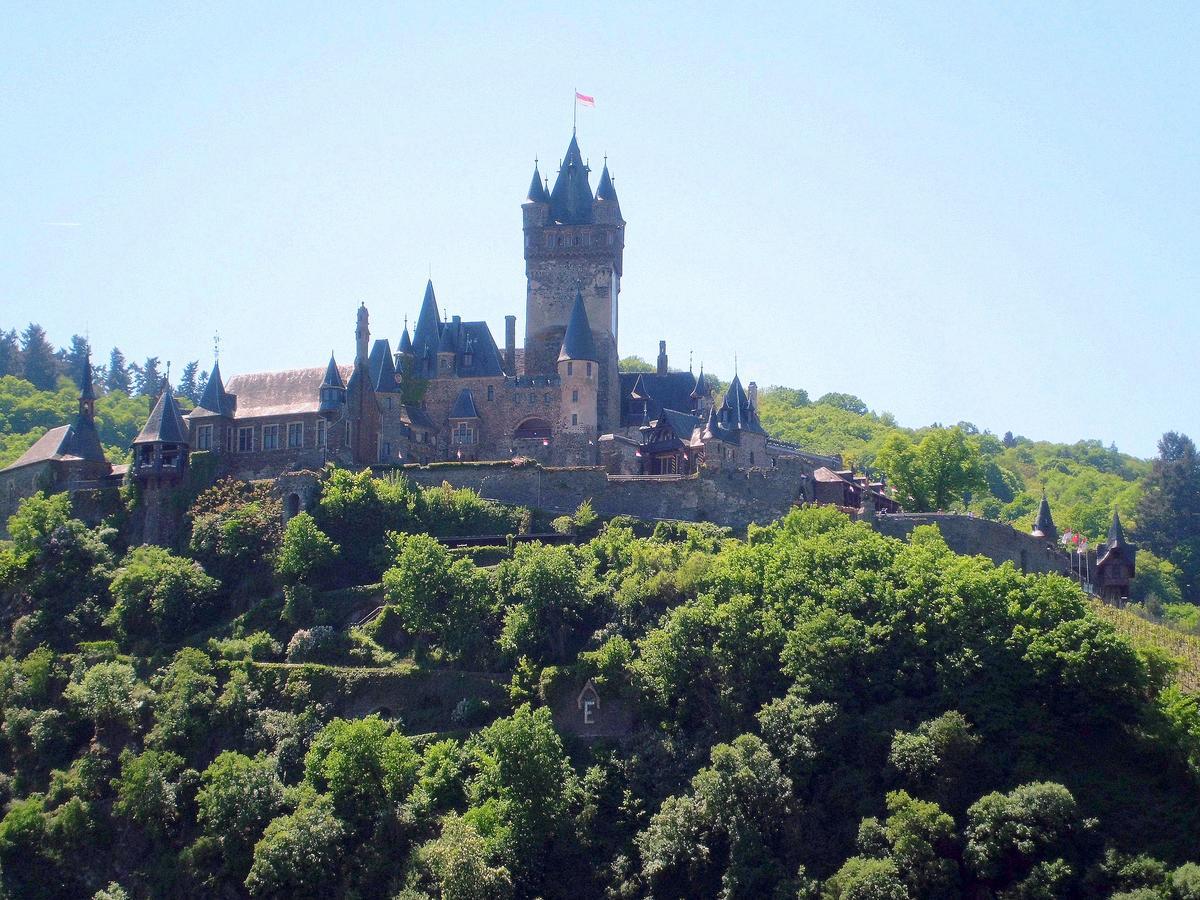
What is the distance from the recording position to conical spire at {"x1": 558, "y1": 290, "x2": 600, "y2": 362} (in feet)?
234

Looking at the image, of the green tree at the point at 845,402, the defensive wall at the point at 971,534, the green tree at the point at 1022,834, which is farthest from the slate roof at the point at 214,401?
the green tree at the point at 845,402

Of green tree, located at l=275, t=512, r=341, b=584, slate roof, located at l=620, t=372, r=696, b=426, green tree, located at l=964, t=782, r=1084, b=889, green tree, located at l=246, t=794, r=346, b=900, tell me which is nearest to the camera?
green tree, located at l=964, t=782, r=1084, b=889

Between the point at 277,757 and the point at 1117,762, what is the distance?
80.3 ft

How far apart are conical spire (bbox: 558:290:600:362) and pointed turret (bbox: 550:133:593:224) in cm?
592

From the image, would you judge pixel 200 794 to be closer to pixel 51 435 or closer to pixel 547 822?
pixel 547 822

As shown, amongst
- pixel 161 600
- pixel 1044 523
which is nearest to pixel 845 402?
pixel 1044 523

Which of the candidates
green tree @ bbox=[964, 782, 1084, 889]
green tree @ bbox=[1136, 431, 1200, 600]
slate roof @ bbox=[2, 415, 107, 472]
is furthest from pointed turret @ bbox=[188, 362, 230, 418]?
green tree @ bbox=[1136, 431, 1200, 600]

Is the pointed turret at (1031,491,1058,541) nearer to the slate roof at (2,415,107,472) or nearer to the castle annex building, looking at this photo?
the castle annex building

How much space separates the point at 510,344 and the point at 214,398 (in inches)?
569

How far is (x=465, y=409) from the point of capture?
71812 mm

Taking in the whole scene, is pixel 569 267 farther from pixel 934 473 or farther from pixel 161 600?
pixel 161 600

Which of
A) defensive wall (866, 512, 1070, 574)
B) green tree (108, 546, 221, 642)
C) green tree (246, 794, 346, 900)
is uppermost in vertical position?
defensive wall (866, 512, 1070, 574)

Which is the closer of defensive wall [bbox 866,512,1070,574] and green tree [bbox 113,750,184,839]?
green tree [bbox 113,750,184,839]

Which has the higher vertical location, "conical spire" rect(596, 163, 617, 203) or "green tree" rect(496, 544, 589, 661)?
"conical spire" rect(596, 163, 617, 203)
